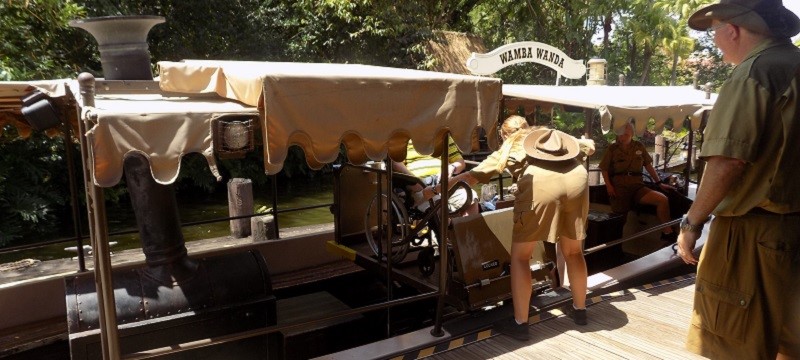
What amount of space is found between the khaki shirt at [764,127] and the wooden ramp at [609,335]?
185cm

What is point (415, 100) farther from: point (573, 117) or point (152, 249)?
point (573, 117)

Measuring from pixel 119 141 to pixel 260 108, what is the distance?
664 mm

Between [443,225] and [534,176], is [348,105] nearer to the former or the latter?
[443,225]

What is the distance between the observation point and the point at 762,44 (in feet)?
7.64

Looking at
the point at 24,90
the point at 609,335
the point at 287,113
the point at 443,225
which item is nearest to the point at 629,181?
the point at 609,335

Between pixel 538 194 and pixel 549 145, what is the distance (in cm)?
37

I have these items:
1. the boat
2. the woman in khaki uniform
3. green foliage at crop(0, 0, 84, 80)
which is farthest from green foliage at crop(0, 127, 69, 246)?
the woman in khaki uniform

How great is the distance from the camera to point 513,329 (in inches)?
163

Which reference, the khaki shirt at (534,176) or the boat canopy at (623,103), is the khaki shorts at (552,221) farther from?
the boat canopy at (623,103)

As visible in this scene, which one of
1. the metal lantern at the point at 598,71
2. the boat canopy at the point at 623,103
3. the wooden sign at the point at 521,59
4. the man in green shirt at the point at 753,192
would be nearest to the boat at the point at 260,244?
the boat canopy at the point at 623,103

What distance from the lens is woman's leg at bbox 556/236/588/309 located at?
160 inches

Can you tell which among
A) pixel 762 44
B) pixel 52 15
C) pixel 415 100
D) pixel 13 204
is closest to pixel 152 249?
pixel 415 100

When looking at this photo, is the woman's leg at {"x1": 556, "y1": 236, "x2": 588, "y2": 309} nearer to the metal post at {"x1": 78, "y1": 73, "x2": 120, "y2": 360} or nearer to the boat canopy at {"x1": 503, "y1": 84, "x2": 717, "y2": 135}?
the boat canopy at {"x1": 503, "y1": 84, "x2": 717, "y2": 135}

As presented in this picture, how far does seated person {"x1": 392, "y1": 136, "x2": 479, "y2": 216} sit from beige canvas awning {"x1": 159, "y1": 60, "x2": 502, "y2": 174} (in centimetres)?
117
